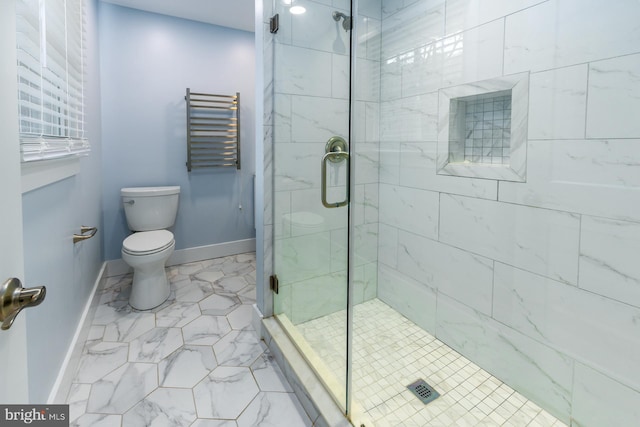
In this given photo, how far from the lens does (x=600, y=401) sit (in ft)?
4.36

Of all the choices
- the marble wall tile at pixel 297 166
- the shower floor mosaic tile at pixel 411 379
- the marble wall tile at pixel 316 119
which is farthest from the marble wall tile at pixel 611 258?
the marble wall tile at pixel 297 166

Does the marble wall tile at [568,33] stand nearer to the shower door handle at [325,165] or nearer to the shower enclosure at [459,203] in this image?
the shower enclosure at [459,203]

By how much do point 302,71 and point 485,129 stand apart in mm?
1023

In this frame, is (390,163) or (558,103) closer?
(558,103)

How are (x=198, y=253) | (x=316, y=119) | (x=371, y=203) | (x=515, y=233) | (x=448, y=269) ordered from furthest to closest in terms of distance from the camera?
1. (x=198, y=253)
2. (x=371, y=203)
3. (x=448, y=269)
4. (x=316, y=119)
5. (x=515, y=233)

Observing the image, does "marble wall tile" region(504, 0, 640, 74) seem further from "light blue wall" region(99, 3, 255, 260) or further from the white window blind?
"light blue wall" region(99, 3, 255, 260)

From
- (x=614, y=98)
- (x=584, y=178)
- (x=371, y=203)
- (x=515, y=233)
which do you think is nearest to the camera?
(x=614, y=98)

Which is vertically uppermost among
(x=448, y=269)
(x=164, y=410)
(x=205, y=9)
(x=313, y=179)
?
(x=205, y=9)

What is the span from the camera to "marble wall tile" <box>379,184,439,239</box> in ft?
6.64

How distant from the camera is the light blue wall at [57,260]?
1.22 metres

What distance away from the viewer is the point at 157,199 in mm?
2865

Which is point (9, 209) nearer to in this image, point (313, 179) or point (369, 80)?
point (313, 179)

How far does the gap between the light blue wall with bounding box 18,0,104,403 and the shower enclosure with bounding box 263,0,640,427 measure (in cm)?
101

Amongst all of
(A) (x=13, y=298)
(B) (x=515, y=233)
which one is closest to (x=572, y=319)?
(B) (x=515, y=233)
